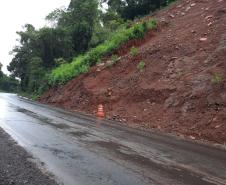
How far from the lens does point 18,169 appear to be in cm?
820

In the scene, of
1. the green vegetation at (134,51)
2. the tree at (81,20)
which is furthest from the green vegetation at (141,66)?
the tree at (81,20)

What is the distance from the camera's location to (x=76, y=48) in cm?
4941

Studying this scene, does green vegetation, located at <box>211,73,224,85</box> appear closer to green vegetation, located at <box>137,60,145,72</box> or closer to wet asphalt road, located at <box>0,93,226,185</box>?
wet asphalt road, located at <box>0,93,226,185</box>

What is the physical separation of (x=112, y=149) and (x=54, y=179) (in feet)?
11.2

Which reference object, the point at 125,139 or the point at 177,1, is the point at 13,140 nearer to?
the point at 125,139

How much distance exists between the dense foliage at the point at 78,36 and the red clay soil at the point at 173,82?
9.50ft

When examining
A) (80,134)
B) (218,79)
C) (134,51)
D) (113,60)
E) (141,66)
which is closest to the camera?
(80,134)

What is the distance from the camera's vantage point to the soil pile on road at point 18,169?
7309mm

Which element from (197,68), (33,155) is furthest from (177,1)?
(33,155)

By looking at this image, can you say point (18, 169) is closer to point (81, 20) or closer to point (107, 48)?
point (107, 48)

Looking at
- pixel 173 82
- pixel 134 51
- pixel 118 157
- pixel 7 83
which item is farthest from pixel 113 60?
pixel 7 83

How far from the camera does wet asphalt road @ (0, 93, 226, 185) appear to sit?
7828 millimetres

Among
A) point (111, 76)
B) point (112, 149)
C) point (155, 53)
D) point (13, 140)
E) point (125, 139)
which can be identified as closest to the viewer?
point (112, 149)

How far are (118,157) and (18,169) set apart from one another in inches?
97.6
